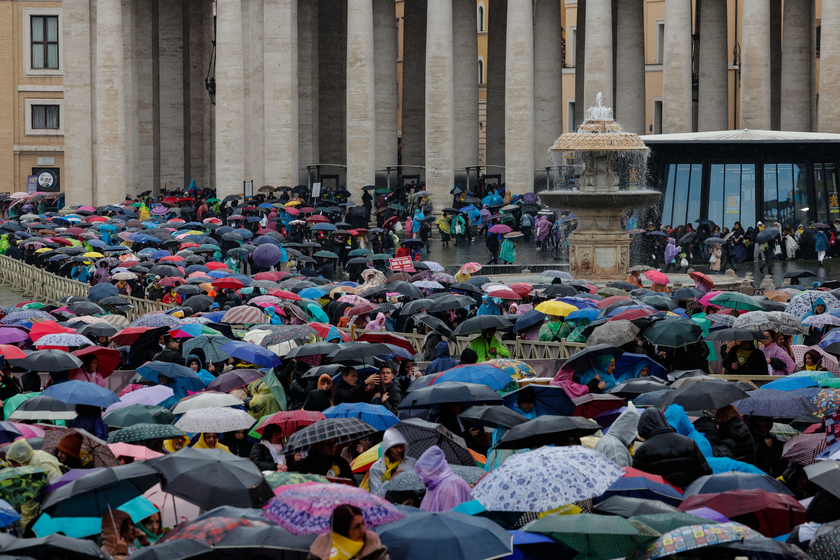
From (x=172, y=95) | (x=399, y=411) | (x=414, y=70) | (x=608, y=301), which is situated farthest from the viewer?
(x=172, y=95)

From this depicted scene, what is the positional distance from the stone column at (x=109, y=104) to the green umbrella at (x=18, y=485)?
48.1 meters

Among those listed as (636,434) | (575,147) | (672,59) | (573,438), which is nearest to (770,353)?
(636,434)

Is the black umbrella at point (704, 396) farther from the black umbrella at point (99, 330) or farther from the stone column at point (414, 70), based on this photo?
→ the stone column at point (414, 70)

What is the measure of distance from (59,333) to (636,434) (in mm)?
8889

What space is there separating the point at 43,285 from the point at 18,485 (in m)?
22.9

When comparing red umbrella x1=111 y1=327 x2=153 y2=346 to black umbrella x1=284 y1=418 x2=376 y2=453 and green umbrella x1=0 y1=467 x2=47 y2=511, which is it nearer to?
black umbrella x1=284 y1=418 x2=376 y2=453

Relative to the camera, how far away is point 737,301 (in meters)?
19.7

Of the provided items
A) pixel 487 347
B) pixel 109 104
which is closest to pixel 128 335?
pixel 487 347

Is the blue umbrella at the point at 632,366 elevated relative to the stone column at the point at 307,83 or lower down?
lower down

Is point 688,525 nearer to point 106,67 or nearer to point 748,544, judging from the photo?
point 748,544

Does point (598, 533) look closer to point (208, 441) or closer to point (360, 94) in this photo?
point (208, 441)

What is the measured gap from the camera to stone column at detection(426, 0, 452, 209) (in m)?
51.2

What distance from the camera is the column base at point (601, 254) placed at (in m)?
30.1

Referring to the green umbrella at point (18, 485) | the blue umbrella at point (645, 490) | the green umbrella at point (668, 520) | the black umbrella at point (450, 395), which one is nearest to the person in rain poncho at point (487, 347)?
the black umbrella at point (450, 395)
